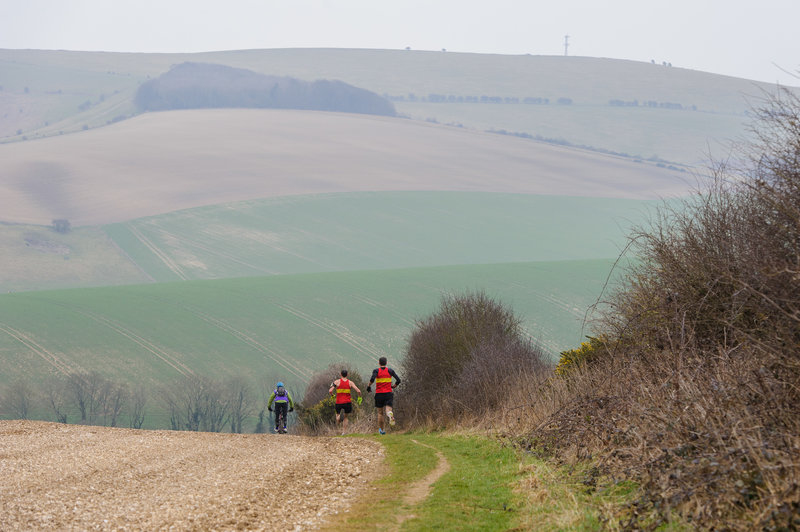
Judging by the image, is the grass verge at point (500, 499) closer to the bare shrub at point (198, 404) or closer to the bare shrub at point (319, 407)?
the bare shrub at point (319, 407)

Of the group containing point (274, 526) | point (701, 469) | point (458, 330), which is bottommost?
point (274, 526)

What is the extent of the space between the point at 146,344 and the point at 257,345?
36.6 feet

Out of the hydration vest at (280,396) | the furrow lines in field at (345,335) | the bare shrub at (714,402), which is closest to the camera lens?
the bare shrub at (714,402)

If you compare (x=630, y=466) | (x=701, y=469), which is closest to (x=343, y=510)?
(x=630, y=466)

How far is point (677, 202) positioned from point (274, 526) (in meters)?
162

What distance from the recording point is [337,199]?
568ft

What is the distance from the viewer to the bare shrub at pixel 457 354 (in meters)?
39.7

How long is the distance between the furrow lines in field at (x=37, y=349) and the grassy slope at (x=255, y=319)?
0.10 meters

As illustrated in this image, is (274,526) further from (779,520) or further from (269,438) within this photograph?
(269,438)

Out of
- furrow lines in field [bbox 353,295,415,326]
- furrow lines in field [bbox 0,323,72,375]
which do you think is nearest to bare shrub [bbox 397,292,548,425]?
furrow lines in field [bbox 353,295,415,326]

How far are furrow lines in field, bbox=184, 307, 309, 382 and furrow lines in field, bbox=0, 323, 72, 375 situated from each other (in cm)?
1800

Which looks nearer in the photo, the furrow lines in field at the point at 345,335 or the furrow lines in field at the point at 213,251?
the furrow lines in field at the point at 345,335

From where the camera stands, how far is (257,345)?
91.7m

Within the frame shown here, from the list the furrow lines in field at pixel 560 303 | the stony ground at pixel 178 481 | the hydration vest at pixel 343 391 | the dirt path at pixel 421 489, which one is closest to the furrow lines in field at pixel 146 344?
the furrow lines in field at pixel 560 303
